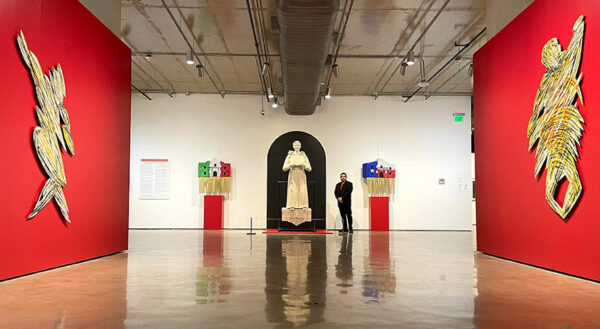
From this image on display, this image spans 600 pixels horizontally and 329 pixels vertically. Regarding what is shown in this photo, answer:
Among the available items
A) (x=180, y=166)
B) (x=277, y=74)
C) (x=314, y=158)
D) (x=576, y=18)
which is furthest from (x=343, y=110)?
(x=576, y=18)

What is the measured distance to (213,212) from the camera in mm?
14352

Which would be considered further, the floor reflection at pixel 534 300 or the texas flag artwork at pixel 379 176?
the texas flag artwork at pixel 379 176

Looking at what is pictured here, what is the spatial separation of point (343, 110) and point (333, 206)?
3.09 meters

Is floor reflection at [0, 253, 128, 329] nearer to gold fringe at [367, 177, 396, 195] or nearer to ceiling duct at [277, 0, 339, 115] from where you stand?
ceiling duct at [277, 0, 339, 115]

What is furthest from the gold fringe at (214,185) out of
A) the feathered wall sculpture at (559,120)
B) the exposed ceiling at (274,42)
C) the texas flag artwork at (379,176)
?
the feathered wall sculpture at (559,120)

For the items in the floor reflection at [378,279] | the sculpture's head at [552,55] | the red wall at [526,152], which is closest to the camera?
the floor reflection at [378,279]

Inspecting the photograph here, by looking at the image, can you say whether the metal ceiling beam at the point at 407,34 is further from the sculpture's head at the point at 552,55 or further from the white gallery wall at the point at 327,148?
the sculpture's head at the point at 552,55

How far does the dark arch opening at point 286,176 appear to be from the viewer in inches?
571

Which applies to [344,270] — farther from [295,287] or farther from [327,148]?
[327,148]

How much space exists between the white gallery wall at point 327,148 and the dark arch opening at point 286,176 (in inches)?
7.2

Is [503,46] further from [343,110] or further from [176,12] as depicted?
[343,110]

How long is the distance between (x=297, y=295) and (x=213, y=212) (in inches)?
425

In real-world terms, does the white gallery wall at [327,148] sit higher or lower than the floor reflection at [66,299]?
higher

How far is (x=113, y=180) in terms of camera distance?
23.5 feet
